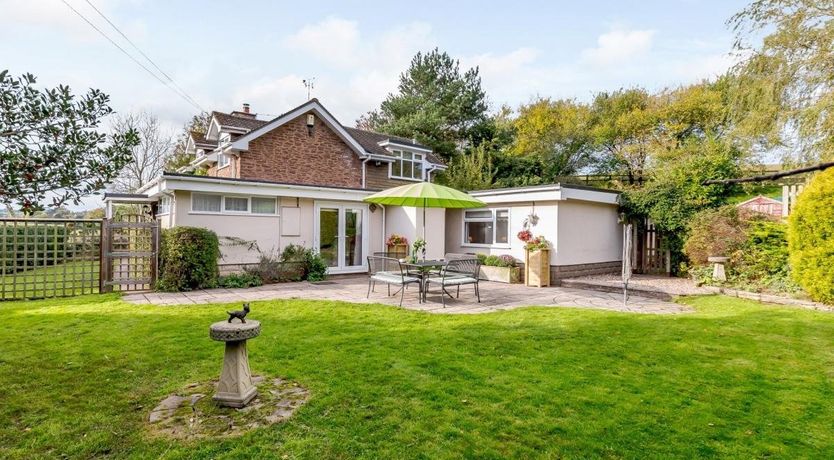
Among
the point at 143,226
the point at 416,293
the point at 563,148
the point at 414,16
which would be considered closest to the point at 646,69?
the point at 563,148

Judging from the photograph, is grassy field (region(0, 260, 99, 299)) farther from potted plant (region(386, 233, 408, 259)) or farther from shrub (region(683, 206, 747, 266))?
shrub (region(683, 206, 747, 266))

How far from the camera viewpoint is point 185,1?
28.1ft

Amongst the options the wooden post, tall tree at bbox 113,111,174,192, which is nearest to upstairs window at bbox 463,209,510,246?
the wooden post

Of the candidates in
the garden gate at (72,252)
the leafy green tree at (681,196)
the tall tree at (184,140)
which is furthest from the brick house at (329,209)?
the tall tree at (184,140)

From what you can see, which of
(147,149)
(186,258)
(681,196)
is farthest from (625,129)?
(147,149)

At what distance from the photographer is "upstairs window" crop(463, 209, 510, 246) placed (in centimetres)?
1290

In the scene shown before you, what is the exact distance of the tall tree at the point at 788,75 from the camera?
988 cm

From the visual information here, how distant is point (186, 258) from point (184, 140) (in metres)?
22.3

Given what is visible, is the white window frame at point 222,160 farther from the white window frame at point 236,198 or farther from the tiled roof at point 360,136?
the white window frame at point 236,198

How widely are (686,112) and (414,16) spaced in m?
19.2

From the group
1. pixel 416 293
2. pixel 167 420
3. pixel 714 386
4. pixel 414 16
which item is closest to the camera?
pixel 167 420

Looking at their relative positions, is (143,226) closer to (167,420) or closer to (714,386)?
(167,420)

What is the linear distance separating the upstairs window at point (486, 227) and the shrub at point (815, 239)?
6.44 metres

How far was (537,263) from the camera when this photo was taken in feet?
36.8
